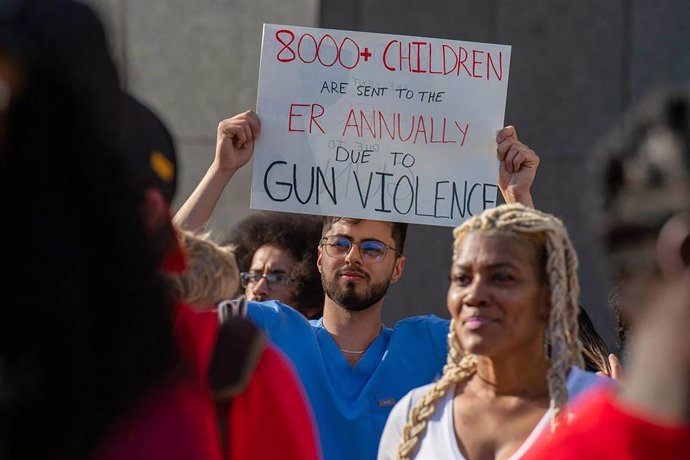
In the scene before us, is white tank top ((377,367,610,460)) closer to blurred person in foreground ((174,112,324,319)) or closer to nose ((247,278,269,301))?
blurred person in foreground ((174,112,324,319))

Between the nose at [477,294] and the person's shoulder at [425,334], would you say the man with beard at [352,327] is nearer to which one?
the person's shoulder at [425,334]

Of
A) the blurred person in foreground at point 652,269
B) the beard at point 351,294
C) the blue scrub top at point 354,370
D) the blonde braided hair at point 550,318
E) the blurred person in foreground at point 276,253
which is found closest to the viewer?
the blurred person in foreground at point 652,269

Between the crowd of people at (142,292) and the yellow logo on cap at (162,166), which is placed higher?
the yellow logo on cap at (162,166)

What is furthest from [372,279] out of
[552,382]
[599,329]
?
[599,329]

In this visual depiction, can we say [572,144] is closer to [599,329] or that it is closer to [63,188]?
[599,329]

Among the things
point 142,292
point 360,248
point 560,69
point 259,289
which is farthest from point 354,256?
point 560,69

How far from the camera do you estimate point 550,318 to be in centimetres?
349

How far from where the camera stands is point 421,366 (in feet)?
14.4

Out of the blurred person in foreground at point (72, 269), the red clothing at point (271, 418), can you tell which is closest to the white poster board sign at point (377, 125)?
the red clothing at point (271, 418)

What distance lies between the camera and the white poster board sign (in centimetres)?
471

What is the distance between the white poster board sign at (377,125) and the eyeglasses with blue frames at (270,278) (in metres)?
1.11

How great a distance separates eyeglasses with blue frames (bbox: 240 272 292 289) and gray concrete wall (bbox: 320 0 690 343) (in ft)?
7.88

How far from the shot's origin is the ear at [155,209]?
1.97 metres

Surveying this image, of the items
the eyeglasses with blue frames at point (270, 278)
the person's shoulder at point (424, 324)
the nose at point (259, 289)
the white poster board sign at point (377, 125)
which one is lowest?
the person's shoulder at point (424, 324)
